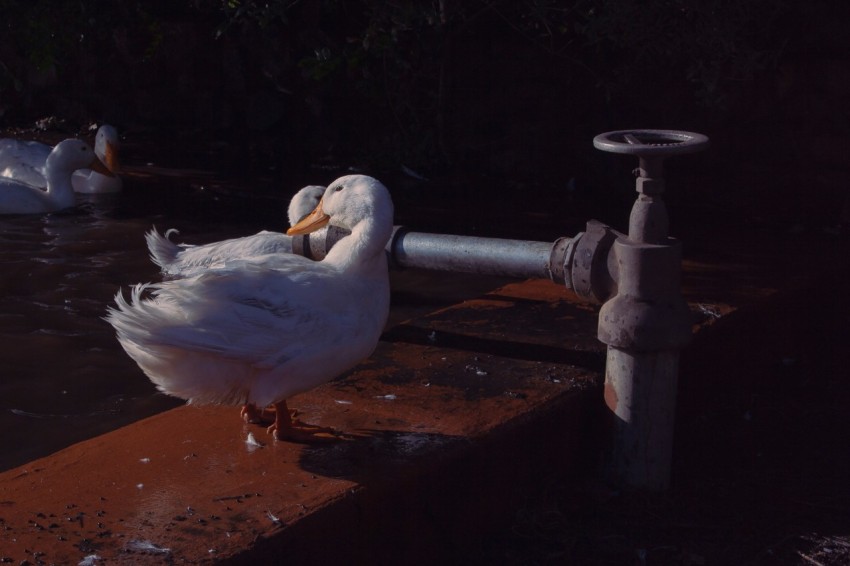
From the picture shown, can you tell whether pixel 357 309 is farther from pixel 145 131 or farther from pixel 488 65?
pixel 145 131

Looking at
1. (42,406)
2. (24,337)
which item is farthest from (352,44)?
(42,406)

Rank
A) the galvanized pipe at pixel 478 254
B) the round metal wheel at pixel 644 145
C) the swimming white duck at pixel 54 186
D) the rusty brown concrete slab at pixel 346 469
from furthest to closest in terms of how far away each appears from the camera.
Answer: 1. the swimming white duck at pixel 54 186
2. the galvanized pipe at pixel 478 254
3. the round metal wheel at pixel 644 145
4. the rusty brown concrete slab at pixel 346 469

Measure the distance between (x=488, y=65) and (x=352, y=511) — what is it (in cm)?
600

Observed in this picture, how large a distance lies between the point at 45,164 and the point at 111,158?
1.61ft

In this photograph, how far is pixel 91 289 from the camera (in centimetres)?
575

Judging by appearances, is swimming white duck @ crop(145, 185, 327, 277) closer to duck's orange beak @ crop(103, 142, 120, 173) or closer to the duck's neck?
the duck's neck

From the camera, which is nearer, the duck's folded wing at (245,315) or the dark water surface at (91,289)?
the duck's folded wing at (245,315)

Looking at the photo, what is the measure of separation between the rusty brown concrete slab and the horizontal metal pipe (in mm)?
250

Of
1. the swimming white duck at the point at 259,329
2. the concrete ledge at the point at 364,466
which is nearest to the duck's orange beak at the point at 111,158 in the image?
the concrete ledge at the point at 364,466

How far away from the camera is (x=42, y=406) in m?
4.23

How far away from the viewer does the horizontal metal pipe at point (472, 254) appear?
373 cm

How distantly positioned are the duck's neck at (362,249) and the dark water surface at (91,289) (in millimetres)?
1435

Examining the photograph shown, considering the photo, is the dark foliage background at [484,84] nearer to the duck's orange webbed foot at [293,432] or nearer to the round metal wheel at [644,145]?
the round metal wheel at [644,145]

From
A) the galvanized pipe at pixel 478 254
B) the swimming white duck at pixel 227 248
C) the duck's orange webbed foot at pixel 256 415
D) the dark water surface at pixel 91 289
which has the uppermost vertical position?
the galvanized pipe at pixel 478 254
